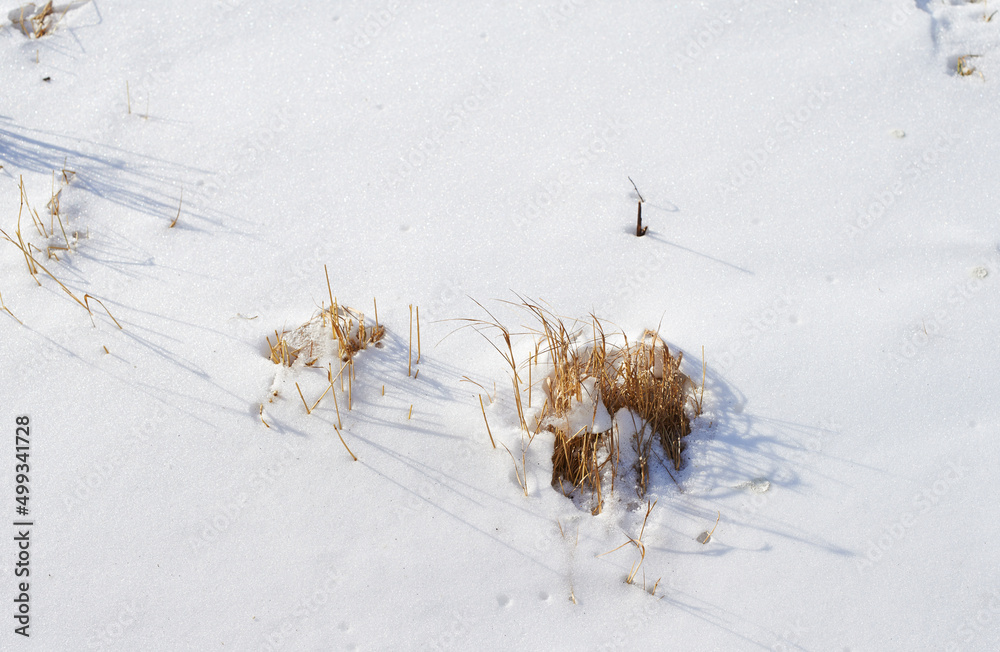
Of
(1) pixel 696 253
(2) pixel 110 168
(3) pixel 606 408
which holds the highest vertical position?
(2) pixel 110 168

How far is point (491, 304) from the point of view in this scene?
2.12m

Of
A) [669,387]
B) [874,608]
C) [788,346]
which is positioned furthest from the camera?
[788,346]

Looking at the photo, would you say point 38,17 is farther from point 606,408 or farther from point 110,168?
point 606,408

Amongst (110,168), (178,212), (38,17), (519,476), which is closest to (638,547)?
(519,476)

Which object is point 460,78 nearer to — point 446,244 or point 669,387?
point 446,244

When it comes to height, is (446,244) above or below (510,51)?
below

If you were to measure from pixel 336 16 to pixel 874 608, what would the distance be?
261 cm

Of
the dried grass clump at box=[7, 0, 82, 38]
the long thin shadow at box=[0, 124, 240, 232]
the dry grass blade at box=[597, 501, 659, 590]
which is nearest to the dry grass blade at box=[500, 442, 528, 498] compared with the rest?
the dry grass blade at box=[597, 501, 659, 590]

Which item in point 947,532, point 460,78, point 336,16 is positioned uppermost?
point 336,16

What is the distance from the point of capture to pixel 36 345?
2059 mm

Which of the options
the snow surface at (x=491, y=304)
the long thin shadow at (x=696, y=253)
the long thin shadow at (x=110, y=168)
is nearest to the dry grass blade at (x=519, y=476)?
the snow surface at (x=491, y=304)

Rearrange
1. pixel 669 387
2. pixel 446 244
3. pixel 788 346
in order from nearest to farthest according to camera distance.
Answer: pixel 669 387 → pixel 788 346 → pixel 446 244

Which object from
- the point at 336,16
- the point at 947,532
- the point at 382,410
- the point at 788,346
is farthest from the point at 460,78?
the point at 947,532

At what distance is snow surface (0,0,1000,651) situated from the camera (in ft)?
5.69
